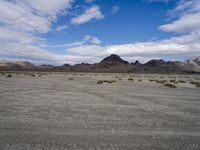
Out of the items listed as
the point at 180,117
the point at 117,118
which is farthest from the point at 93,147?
the point at 180,117

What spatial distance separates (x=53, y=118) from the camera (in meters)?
8.20

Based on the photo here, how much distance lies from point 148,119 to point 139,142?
2.88 m

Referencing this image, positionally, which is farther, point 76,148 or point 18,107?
point 18,107

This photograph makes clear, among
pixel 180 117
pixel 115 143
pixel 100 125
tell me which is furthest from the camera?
pixel 180 117

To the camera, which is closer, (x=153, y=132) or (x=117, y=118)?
(x=153, y=132)

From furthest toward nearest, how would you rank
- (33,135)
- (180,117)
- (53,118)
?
1. (180,117)
2. (53,118)
3. (33,135)

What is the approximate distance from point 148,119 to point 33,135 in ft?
15.4

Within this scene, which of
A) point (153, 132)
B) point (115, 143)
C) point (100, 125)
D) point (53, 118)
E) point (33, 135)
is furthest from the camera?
point (53, 118)

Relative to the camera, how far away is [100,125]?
740cm

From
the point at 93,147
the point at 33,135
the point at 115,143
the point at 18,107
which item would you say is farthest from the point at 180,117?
the point at 18,107

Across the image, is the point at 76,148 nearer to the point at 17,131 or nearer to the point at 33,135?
the point at 33,135

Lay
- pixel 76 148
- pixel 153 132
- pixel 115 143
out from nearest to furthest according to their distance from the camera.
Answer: pixel 76 148, pixel 115 143, pixel 153 132

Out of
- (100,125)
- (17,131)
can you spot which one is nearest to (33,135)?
A: (17,131)

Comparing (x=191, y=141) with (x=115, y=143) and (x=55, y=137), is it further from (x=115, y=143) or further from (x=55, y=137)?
(x=55, y=137)
